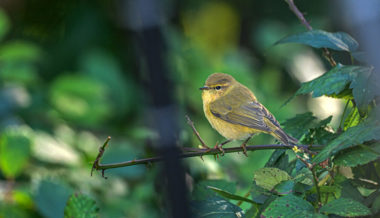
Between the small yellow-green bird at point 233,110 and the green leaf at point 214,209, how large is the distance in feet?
2.94

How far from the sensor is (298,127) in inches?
49.1

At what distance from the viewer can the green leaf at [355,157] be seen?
3.20 ft

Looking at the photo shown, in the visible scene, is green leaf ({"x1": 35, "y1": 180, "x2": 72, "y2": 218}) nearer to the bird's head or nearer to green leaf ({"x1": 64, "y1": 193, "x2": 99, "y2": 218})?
the bird's head

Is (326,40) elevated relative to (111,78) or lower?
lower

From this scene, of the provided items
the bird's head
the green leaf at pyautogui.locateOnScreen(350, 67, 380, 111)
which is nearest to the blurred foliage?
the green leaf at pyautogui.locateOnScreen(350, 67, 380, 111)

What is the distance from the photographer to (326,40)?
1183 mm

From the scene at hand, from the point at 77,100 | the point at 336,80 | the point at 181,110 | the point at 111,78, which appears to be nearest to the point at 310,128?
the point at 336,80

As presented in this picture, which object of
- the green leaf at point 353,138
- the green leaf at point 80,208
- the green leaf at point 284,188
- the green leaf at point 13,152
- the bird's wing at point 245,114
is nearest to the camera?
the green leaf at point 353,138

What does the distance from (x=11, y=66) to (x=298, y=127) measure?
8.56ft

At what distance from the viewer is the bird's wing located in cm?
203

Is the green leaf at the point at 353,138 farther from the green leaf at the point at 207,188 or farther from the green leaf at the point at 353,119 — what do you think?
the green leaf at the point at 207,188

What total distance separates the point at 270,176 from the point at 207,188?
0.25m

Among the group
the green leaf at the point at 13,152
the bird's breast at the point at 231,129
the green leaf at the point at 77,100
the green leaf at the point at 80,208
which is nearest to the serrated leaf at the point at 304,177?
the green leaf at the point at 80,208

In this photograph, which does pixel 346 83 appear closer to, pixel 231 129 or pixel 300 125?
pixel 300 125
